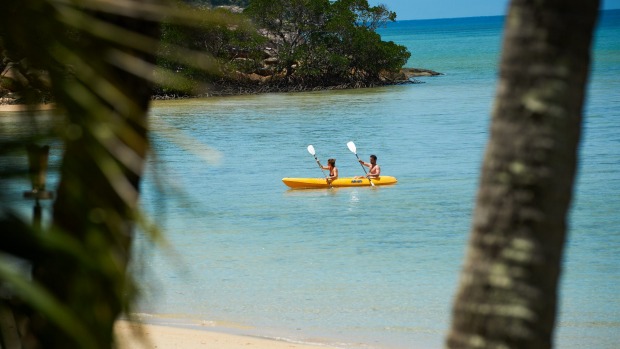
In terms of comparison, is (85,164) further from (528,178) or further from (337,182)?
(337,182)

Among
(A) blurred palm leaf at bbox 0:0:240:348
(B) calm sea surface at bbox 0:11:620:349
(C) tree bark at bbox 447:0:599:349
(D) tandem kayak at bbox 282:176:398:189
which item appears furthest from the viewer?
(D) tandem kayak at bbox 282:176:398:189

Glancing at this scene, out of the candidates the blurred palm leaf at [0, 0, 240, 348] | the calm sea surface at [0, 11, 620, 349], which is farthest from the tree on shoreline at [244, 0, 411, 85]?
the blurred palm leaf at [0, 0, 240, 348]

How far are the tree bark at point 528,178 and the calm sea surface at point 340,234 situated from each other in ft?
2.40

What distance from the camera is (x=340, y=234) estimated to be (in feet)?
58.1

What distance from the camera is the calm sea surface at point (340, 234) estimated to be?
35.8 ft

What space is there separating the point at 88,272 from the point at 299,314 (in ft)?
36.5

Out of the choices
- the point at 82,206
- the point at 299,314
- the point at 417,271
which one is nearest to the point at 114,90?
the point at 82,206

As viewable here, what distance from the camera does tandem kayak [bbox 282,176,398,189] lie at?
2158 cm

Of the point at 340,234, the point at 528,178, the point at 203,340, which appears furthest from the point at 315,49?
the point at 528,178

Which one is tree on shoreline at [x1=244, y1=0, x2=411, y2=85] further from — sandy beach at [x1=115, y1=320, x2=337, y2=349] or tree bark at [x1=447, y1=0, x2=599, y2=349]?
tree bark at [x1=447, y1=0, x2=599, y2=349]

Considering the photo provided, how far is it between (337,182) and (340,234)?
403 cm

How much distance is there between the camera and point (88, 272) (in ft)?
3.19

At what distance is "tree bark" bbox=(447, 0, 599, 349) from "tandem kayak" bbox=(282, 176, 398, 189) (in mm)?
19373

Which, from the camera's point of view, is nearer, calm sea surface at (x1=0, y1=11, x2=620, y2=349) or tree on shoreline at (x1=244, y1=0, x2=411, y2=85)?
calm sea surface at (x1=0, y1=11, x2=620, y2=349)
